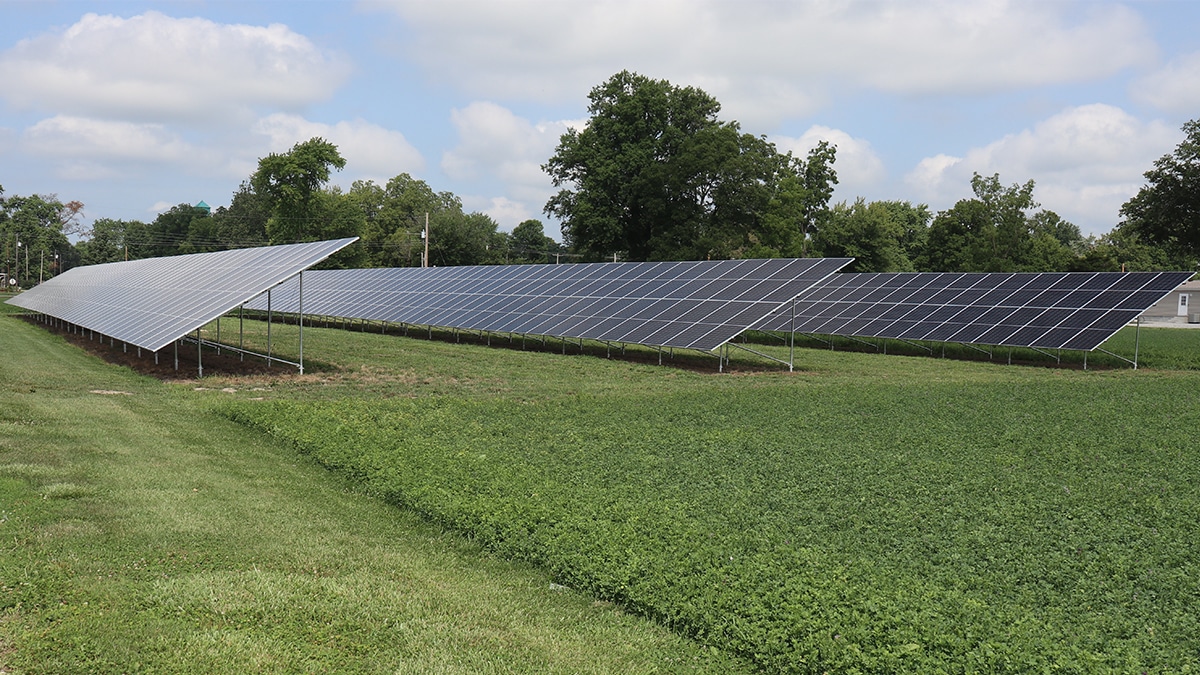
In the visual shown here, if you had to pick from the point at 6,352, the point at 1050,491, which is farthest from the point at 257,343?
the point at 1050,491

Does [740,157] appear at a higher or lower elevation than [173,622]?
higher

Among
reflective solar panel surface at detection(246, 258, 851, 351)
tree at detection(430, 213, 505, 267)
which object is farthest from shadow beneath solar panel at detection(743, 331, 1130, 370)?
tree at detection(430, 213, 505, 267)

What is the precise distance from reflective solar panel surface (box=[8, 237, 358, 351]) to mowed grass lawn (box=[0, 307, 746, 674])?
1051cm

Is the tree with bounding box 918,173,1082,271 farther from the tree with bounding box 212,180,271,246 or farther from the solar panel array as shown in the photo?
the tree with bounding box 212,180,271,246

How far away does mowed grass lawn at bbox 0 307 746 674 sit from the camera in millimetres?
5441

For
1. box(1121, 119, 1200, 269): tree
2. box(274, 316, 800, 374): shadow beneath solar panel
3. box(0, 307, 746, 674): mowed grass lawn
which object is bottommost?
box(0, 307, 746, 674): mowed grass lawn

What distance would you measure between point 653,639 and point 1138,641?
3299mm

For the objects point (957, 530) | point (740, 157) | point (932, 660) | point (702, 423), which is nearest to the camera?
point (932, 660)

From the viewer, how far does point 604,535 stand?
25.3ft

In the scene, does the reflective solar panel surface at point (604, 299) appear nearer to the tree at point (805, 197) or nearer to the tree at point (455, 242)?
the tree at point (805, 197)

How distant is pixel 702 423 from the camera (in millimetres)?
14234

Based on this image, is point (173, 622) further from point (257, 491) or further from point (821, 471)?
point (821, 471)

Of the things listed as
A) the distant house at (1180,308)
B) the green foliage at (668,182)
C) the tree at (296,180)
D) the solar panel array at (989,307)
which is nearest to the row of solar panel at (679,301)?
the solar panel array at (989,307)

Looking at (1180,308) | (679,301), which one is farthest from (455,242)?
(1180,308)
